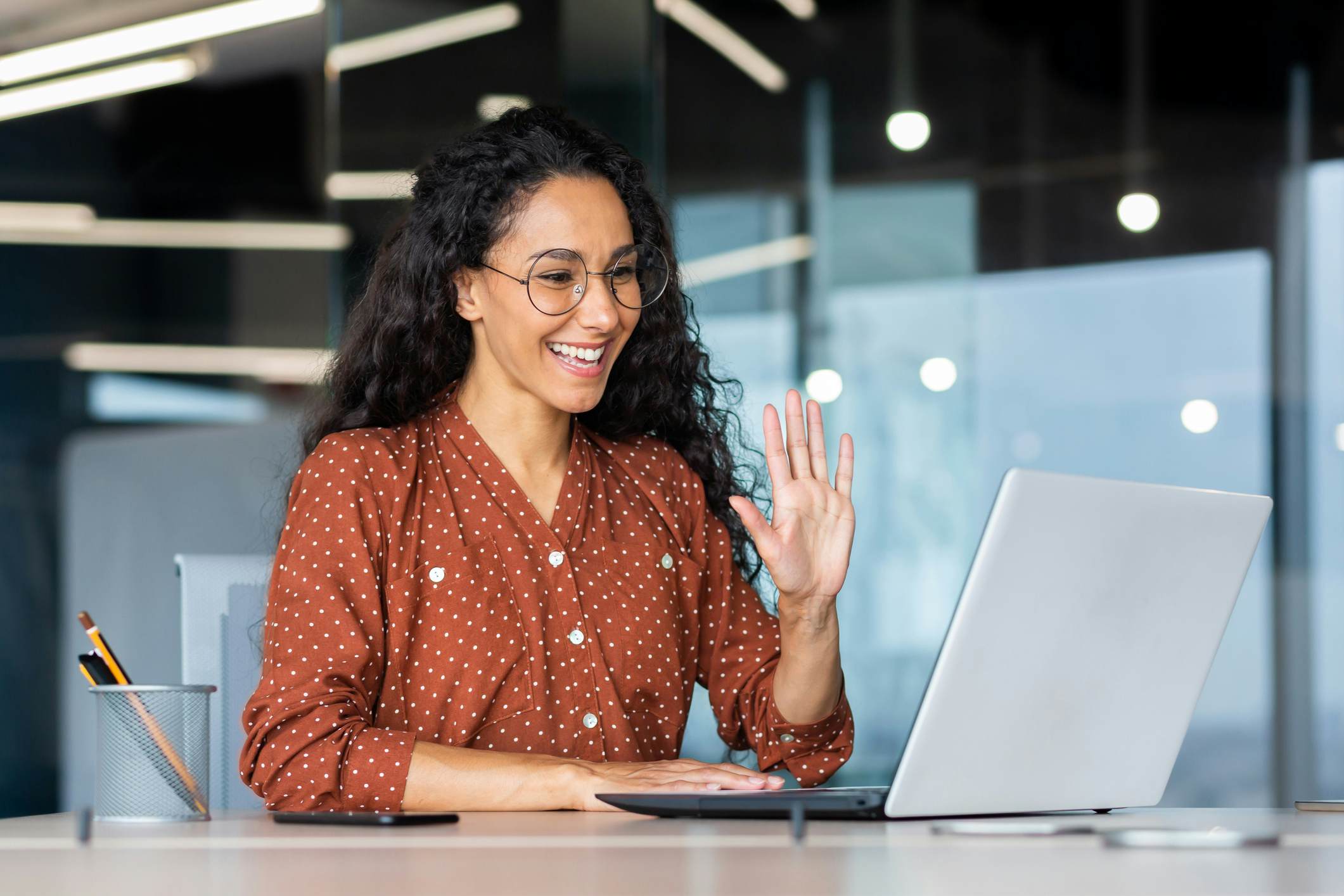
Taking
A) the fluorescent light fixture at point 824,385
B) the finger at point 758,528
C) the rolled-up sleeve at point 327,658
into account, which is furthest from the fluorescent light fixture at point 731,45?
the finger at point 758,528

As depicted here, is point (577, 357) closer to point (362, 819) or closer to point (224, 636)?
point (224, 636)

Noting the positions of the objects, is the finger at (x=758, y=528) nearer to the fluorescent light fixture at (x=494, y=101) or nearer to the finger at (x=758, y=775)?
the finger at (x=758, y=775)

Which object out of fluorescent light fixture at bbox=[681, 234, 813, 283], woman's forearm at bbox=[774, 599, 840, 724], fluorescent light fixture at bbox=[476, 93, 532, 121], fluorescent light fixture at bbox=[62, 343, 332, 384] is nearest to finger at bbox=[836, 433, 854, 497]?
woman's forearm at bbox=[774, 599, 840, 724]

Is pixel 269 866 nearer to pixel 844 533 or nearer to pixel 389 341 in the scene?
pixel 844 533

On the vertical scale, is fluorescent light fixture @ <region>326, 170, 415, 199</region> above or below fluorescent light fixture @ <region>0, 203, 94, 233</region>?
above

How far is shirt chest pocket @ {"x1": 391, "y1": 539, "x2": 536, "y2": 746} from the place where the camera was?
1576 mm

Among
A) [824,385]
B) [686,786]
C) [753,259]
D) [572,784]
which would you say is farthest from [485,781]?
[753,259]

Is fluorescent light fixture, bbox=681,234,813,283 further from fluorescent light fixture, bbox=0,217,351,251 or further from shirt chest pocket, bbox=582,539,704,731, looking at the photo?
shirt chest pocket, bbox=582,539,704,731

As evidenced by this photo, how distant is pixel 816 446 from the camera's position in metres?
1.53

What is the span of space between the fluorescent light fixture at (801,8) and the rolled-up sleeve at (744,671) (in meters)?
3.03

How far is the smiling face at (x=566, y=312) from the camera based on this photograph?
1.68 metres

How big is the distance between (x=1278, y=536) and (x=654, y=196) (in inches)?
119

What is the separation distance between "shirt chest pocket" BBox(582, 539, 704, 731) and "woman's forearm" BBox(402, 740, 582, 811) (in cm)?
34

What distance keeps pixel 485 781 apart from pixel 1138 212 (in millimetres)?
3670
